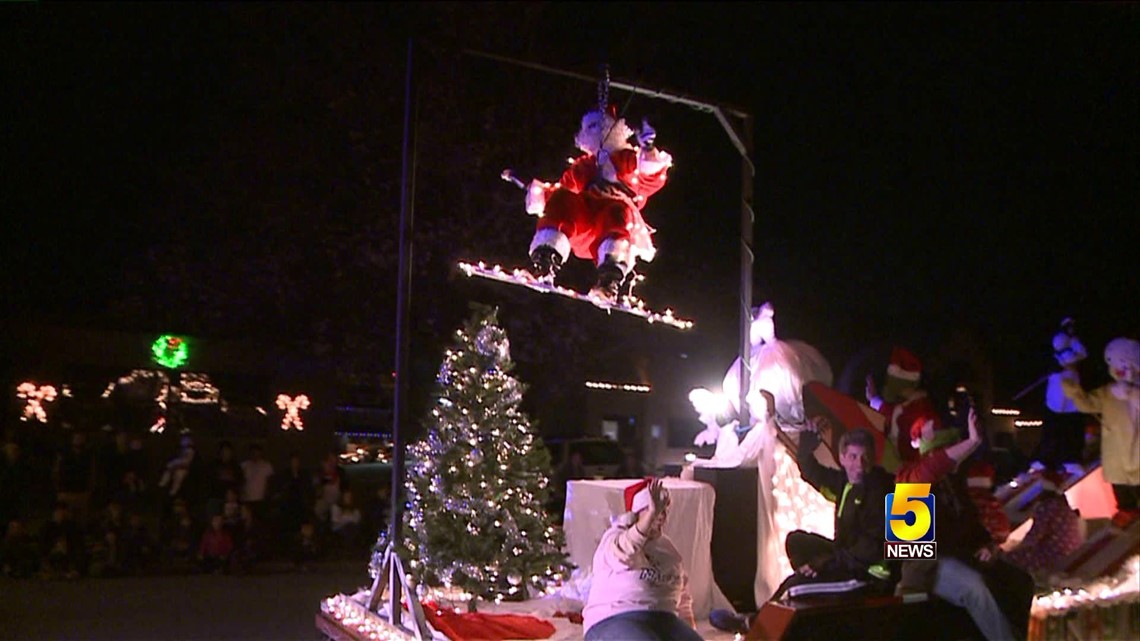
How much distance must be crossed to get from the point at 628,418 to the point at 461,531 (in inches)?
800

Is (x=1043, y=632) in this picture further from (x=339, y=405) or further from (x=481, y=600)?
(x=339, y=405)

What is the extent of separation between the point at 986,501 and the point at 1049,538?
62.8 inches

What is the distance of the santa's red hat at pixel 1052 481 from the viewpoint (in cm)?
1030

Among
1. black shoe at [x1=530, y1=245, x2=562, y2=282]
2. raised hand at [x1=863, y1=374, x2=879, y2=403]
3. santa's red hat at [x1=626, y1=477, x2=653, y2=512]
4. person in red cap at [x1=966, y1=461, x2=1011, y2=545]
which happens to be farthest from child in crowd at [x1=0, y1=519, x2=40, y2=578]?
person in red cap at [x1=966, y1=461, x2=1011, y2=545]

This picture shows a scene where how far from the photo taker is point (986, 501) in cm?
827

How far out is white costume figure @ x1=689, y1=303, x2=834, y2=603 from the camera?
8109mm

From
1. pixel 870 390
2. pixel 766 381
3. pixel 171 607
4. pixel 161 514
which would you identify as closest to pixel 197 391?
pixel 161 514

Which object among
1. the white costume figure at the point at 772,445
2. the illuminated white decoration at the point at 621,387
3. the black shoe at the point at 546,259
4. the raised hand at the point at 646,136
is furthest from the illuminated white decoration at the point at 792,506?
the illuminated white decoration at the point at 621,387

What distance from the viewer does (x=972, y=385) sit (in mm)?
9984

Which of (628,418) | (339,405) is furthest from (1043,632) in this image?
(628,418)

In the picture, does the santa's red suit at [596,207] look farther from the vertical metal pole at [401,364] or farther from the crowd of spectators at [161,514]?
the crowd of spectators at [161,514]

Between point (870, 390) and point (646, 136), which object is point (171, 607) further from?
point (870, 390)

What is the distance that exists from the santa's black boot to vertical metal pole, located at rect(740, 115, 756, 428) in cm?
120

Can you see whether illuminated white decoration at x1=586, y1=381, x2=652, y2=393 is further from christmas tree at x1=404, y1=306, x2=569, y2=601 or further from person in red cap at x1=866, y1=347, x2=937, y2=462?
christmas tree at x1=404, y1=306, x2=569, y2=601
